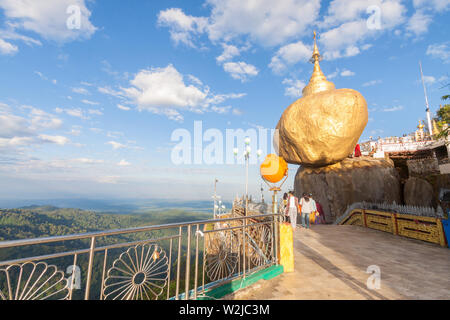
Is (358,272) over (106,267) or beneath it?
beneath

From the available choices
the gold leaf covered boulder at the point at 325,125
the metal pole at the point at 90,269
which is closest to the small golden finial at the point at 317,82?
the gold leaf covered boulder at the point at 325,125

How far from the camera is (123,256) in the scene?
2.64 metres

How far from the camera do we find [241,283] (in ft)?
12.4

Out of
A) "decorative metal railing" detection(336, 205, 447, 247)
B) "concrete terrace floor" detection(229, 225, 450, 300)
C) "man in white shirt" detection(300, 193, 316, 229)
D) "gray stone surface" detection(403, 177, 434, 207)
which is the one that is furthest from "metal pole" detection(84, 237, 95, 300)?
"gray stone surface" detection(403, 177, 434, 207)

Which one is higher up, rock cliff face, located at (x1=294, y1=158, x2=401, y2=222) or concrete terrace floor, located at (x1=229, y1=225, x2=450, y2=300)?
rock cliff face, located at (x1=294, y1=158, x2=401, y2=222)

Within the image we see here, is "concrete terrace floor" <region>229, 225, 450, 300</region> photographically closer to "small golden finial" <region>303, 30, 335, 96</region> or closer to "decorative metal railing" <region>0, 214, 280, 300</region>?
"decorative metal railing" <region>0, 214, 280, 300</region>

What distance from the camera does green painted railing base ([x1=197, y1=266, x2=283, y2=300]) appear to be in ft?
11.1

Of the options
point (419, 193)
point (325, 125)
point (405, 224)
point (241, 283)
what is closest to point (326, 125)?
point (325, 125)

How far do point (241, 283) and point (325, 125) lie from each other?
1425 centimetres

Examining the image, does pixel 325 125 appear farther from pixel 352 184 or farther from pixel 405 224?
pixel 405 224

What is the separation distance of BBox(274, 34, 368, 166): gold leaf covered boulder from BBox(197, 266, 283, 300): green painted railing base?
12984mm

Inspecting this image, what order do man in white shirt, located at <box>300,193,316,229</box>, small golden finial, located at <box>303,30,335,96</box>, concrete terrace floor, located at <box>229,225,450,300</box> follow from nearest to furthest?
concrete terrace floor, located at <box>229,225,450,300</box> → man in white shirt, located at <box>300,193,316,229</box> → small golden finial, located at <box>303,30,335,96</box>

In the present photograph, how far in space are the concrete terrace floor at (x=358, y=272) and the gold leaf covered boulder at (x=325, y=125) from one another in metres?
8.56
